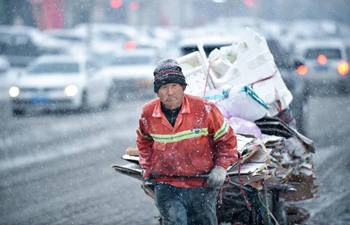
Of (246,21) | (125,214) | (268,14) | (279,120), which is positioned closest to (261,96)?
(279,120)

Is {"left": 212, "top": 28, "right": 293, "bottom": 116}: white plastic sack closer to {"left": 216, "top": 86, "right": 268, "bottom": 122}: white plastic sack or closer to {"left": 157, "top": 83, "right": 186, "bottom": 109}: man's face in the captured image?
{"left": 216, "top": 86, "right": 268, "bottom": 122}: white plastic sack

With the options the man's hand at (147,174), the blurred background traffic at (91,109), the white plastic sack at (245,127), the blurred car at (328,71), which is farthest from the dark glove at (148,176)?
the blurred car at (328,71)

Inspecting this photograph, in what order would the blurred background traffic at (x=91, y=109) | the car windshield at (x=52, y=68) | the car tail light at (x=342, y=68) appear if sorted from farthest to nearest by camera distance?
the car tail light at (x=342, y=68), the car windshield at (x=52, y=68), the blurred background traffic at (x=91, y=109)

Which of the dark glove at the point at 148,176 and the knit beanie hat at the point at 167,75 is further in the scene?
the dark glove at the point at 148,176

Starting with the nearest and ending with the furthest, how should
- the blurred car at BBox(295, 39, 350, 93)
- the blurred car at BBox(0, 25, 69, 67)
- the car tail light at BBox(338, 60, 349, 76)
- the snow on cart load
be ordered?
the snow on cart load, the blurred car at BBox(295, 39, 350, 93), the car tail light at BBox(338, 60, 349, 76), the blurred car at BBox(0, 25, 69, 67)

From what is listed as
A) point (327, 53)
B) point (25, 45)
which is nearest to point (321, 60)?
point (327, 53)

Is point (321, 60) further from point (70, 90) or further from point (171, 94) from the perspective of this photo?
point (171, 94)

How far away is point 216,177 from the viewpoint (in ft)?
17.7

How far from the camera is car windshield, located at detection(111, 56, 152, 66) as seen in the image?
85.5 ft

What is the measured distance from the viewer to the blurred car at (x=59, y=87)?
66.5 feet

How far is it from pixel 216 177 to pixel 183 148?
1.11 feet

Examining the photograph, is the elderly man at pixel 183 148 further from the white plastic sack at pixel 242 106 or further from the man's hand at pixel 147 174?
the white plastic sack at pixel 242 106

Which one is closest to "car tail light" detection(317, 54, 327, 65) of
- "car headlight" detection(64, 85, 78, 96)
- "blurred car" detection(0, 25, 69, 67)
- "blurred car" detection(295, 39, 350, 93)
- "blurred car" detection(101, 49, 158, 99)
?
"blurred car" detection(295, 39, 350, 93)

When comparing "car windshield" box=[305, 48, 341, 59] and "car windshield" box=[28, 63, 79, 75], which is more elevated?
"car windshield" box=[28, 63, 79, 75]
